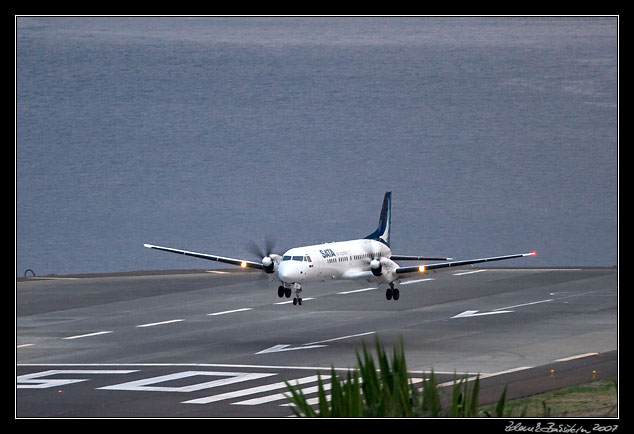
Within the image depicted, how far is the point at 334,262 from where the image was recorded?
69.2 metres

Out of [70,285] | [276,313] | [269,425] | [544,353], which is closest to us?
[269,425]

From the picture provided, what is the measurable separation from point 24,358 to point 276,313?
64.6 ft

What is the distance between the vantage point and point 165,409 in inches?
1437

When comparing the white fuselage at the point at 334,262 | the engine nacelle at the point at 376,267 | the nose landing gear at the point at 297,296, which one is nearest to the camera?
the white fuselage at the point at 334,262

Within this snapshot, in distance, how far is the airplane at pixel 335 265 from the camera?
66062 mm

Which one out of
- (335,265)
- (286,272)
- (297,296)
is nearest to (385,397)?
(286,272)

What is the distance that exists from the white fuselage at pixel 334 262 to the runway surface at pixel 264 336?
211 centimetres

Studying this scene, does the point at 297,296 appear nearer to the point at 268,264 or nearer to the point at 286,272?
the point at 268,264

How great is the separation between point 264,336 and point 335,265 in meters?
11.9

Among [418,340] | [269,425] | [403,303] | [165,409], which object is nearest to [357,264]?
[403,303]

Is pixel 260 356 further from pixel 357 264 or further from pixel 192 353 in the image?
pixel 357 264

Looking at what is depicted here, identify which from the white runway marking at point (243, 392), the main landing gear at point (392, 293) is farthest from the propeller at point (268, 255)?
the white runway marking at point (243, 392)

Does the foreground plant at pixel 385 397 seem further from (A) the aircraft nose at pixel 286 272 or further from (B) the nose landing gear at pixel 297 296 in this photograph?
(B) the nose landing gear at pixel 297 296

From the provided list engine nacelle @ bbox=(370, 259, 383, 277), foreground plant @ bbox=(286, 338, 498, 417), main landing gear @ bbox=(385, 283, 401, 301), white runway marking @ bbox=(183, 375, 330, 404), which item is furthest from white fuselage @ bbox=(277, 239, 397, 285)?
foreground plant @ bbox=(286, 338, 498, 417)
